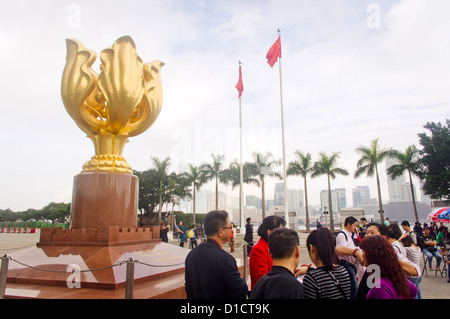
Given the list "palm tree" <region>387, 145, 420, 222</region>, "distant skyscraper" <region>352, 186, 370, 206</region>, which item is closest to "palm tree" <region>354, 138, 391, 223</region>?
"palm tree" <region>387, 145, 420, 222</region>

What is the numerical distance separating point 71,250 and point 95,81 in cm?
369

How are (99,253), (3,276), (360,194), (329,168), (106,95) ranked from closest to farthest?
(3,276), (99,253), (106,95), (329,168), (360,194)

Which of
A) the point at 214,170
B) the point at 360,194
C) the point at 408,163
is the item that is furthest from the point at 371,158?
the point at 360,194

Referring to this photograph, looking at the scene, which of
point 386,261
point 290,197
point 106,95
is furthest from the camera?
point 290,197

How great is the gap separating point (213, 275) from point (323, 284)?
811mm

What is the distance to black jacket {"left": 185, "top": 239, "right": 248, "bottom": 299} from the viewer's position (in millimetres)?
2275

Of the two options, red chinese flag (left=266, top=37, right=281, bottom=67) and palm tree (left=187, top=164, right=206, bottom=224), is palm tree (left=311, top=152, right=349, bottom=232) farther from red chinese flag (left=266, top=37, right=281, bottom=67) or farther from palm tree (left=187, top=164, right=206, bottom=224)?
red chinese flag (left=266, top=37, right=281, bottom=67)

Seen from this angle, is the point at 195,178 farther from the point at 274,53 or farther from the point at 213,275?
the point at 213,275

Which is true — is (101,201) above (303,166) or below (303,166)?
below

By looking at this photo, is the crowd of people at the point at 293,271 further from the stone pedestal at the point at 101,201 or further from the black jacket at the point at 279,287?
the stone pedestal at the point at 101,201

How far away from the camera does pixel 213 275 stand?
2330mm

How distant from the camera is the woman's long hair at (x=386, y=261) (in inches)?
83.9

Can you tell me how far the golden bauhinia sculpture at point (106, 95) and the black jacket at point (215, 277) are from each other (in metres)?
4.81

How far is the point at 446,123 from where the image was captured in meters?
20.9
